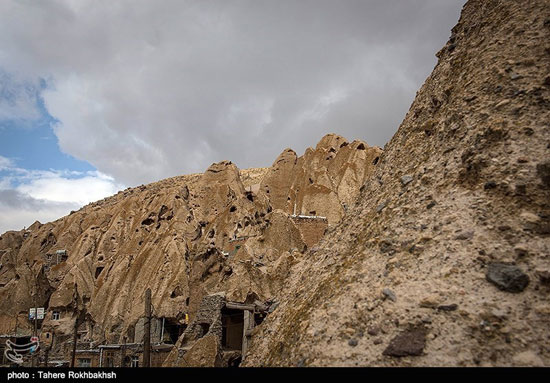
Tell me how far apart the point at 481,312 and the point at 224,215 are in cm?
4079

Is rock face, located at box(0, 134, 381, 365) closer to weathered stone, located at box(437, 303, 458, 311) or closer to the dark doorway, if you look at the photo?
the dark doorway

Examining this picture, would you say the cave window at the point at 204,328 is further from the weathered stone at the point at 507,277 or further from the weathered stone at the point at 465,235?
the weathered stone at the point at 507,277

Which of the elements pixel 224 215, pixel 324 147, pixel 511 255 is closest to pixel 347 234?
pixel 511 255

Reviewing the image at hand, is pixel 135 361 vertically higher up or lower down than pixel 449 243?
lower down

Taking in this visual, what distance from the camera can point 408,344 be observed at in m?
5.81

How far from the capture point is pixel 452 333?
5.64m

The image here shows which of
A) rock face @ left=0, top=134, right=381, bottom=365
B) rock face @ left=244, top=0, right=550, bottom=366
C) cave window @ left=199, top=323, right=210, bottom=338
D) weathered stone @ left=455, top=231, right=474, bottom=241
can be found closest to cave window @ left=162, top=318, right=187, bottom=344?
rock face @ left=0, top=134, right=381, bottom=365

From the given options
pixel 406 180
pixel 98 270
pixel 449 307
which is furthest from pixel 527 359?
pixel 98 270

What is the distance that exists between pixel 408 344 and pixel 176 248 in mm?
32845

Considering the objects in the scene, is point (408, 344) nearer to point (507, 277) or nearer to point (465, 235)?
point (507, 277)

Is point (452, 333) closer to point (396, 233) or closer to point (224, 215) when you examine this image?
point (396, 233)

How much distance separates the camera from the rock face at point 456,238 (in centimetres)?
565

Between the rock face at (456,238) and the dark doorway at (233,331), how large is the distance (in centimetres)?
997

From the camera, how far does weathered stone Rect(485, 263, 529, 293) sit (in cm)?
576
